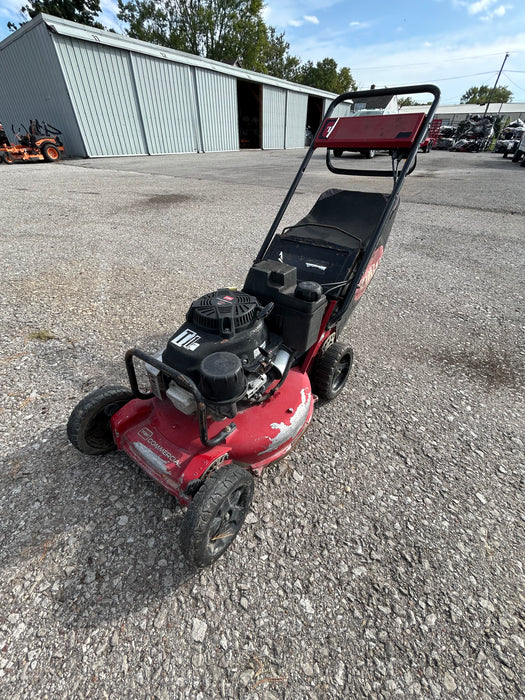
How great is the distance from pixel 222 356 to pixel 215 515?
714mm

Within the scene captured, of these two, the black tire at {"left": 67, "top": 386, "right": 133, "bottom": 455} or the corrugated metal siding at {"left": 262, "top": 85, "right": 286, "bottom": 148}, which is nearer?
the black tire at {"left": 67, "top": 386, "right": 133, "bottom": 455}

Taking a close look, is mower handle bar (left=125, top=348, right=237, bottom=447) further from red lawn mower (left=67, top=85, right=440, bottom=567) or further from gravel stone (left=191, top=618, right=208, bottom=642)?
gravel stone (left=191, top=618, right=208, bottom=642)

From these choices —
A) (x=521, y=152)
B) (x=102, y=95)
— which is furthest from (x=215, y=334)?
(x=521, y=152)

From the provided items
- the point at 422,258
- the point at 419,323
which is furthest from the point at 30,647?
the point at 422,258

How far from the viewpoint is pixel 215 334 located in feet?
6.01

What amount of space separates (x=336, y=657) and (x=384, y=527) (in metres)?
0.68

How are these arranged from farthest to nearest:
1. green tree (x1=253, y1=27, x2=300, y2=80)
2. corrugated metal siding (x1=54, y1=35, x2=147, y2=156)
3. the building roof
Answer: green tree (x1=253, y1=27, x2=300, y2=80)
corrugated metal siding (x1=54, y1=35, x2=147, y2=156)
the building roof

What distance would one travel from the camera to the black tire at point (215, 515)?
1.49m

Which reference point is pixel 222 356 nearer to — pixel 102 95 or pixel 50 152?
pixel 50 152

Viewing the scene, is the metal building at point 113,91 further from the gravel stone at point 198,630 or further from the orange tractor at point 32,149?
the gravel stone at point 198,630

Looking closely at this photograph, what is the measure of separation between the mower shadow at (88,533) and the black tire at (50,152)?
56.7ft

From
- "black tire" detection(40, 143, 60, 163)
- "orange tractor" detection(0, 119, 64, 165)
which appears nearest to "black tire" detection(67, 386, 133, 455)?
"orange tractor" detection(0, 119, 64, 165)

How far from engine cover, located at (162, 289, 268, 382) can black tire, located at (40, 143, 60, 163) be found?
695 inches

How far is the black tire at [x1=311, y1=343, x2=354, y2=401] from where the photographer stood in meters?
2.53
